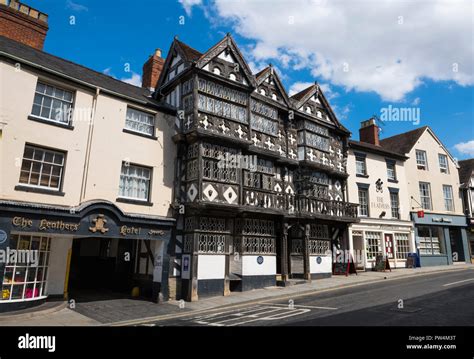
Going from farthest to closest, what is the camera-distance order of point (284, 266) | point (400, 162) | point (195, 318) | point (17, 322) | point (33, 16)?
point (400, 162) < point (284, 266) < point (33, 16) < point (195, 318) < point (17, 322)

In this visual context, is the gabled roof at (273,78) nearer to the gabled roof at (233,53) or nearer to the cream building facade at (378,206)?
the gabled roof at (233,53)

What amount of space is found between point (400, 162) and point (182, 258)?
2153cm

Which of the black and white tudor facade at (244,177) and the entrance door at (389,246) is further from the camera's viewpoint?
the entrance door at (389,246)

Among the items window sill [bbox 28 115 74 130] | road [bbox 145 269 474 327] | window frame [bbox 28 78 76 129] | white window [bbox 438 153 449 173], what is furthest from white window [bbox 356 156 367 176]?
window sill [bbox 28 115 74 130]

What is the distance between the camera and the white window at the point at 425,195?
28766 millimetres

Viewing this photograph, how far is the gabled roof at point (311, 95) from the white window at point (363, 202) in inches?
193

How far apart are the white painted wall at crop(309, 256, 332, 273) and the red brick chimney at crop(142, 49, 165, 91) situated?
14.4m

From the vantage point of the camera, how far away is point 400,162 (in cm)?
2822

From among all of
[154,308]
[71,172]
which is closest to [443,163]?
[154,308]

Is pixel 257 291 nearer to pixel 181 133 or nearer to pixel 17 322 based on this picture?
pixel 181 133

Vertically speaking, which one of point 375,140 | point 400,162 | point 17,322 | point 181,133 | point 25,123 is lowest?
point 17,322

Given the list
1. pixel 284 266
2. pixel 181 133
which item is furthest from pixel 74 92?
pixel 284 266

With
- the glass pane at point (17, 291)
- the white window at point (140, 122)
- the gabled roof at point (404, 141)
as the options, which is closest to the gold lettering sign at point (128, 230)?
the glass pane at point (17, 291)

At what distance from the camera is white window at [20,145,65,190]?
39.3ft
